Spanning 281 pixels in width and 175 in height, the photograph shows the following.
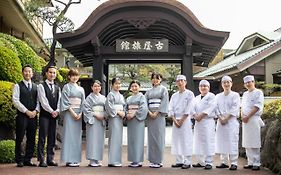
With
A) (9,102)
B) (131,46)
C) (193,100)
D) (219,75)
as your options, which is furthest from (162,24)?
(219,75)

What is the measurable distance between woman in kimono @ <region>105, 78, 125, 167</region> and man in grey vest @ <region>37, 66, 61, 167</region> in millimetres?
1062

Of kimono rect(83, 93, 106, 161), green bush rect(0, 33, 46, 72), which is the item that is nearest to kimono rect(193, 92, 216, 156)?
kimono rect(83, 93, 106, 161)

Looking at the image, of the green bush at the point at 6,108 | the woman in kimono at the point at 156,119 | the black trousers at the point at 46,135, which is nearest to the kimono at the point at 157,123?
the woman in kimono at the point at 156,119

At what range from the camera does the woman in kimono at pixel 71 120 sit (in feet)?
25.5

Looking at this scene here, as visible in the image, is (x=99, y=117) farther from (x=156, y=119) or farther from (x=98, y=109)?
(x=156, y=119)

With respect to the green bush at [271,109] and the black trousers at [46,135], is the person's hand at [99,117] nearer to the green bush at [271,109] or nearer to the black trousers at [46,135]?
the black trousers at [46,135]

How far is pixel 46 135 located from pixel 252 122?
13.7 feet

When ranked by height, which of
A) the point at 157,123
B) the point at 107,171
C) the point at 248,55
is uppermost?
the point at 248,55

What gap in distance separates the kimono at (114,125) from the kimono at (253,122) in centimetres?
253

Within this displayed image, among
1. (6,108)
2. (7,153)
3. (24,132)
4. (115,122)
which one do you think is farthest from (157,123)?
(6,108)

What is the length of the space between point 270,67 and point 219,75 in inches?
158

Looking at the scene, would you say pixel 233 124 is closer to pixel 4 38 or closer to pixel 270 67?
pixel 4 38

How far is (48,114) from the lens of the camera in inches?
306

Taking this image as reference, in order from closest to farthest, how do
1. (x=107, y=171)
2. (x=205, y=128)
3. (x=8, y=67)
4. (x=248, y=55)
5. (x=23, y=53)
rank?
1. (x=107, y=171)
2. (x=205, y=128)
3. (x=8, y=67)
4. (x=23, y=53)
5. (x=248, y=55)
